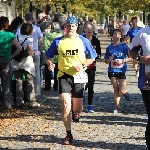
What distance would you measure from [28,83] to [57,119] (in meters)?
1.64

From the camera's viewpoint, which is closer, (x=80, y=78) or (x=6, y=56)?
(x=80, y=78)

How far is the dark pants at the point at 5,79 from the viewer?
10930mm

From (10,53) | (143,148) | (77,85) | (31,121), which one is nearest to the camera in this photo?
(143,148)

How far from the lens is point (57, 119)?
10.2 metres

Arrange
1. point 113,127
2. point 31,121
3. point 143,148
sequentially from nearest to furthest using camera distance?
point 143,148 → point 113,127 → point 31,121

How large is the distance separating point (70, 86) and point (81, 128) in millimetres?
1320

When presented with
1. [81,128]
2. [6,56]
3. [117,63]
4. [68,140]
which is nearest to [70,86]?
[68,140]

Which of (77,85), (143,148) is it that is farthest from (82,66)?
(143,148)

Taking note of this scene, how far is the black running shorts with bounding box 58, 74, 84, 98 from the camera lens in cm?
805

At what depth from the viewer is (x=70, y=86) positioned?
26.8 feet

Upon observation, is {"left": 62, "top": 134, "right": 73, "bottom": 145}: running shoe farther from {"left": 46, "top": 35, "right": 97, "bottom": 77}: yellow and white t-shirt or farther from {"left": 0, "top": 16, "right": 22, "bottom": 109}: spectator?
{"left": 0, "top": 16, "right": 22, "bottom": 109}: spectator

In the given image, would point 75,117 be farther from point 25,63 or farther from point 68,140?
point 25,63

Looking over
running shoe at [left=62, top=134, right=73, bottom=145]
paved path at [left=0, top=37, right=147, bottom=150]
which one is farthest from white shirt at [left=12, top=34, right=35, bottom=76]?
running shoe at [left=62, top=134, right=73, bottom=145]

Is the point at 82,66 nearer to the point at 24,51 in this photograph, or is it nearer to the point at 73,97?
the point at 73,97
